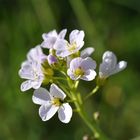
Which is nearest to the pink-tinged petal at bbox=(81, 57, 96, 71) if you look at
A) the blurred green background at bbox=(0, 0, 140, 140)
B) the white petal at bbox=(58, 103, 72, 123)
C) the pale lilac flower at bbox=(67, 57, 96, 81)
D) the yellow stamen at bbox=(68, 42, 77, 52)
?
the pale lilac flower at bbox=(67, 57, 96, 81)

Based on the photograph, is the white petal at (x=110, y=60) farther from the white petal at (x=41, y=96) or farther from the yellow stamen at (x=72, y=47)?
the white petal at (x=41, y=96)

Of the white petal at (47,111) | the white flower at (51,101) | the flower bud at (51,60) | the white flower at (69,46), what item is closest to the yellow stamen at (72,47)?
the white flower at (69,46)

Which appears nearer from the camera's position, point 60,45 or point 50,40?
point 60,45

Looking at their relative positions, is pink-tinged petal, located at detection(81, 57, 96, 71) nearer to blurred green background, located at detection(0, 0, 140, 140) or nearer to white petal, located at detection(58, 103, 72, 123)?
white petal, located at detection(58, 103, 72, 123)

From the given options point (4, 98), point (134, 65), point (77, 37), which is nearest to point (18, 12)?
point (4, 98)

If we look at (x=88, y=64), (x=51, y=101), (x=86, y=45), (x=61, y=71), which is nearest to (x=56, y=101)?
(x=51, y=101)

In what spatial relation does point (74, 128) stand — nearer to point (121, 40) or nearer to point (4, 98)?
point (4, 98)

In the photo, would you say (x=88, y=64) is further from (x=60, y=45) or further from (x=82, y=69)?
(x=60, y=45)

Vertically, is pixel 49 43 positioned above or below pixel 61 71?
above
